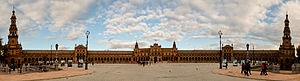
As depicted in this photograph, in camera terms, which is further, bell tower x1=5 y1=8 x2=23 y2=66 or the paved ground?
bell tower x1=5 y1=8 x2=23 y2=66

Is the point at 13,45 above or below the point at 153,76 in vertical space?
above

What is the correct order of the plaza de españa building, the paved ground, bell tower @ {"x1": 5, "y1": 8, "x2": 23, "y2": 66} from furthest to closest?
1. the plaza de españa building
2. bell tower @ {"x1": 5, "y1": 8, "x2": 23, "y2": 66}
3. the paved ground

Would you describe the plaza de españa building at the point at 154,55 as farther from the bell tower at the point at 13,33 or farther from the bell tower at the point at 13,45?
the bell tower at the point at 13,33

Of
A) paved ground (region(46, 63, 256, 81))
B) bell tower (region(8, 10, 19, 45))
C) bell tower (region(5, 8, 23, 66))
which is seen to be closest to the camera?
paved ground (region(46, 63, 256, 81))

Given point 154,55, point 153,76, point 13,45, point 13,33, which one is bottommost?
point 154,55

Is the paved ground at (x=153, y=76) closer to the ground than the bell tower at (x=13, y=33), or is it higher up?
closer to the ground

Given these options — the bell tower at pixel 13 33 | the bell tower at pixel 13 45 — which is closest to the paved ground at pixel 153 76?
the bell tower at pixel 13 33

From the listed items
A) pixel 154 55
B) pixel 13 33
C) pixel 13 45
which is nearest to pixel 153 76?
pixel 13 33

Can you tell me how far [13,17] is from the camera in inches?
3450

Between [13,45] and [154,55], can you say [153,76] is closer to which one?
[13,45]

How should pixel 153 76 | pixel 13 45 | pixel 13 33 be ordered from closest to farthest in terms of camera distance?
pixel 153 76 < pixel 13 33 < pixel 13 45

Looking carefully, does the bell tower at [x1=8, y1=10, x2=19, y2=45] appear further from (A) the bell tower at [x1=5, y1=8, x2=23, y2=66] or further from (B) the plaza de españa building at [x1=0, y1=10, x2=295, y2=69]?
(B) the plaza de españa building at [x1=0, y1=10, x2=295, y2=69]

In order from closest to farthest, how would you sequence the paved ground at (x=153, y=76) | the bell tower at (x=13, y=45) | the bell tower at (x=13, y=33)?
the paved ground at (x=153, y=76)
the bell tower at (x=13, y=33)
the bell tower at (x=13, y=45)

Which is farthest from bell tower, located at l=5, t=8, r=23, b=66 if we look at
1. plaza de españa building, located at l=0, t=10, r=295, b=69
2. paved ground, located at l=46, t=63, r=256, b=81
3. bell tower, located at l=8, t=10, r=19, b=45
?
paved ground, located at l=46, t=63, r=256, b=81
